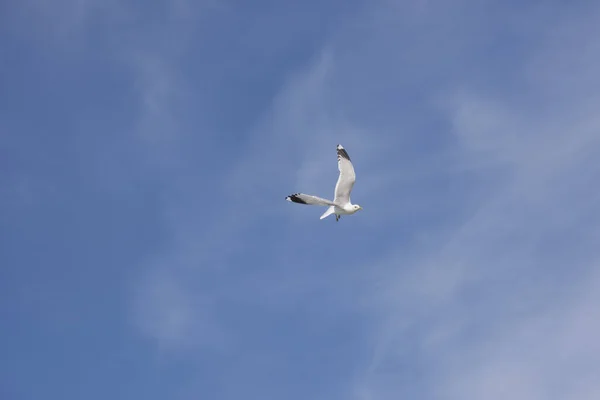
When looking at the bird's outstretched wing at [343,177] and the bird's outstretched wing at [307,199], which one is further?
the bird's outstretched wing at [343,177]

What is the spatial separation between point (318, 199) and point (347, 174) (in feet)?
16.5

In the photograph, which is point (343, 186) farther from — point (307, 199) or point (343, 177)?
point (307, 199)

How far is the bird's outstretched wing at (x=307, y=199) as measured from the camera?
12538cm

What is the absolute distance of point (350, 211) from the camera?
132 metres

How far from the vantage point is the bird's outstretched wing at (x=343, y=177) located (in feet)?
430

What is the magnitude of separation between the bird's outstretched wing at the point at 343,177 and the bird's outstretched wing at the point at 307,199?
218 centimetres

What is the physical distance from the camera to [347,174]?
13112 cm

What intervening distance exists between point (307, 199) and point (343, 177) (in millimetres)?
5911

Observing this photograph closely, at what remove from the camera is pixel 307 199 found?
126 metres

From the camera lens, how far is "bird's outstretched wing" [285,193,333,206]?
125m

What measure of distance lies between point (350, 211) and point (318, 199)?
510 centimetres

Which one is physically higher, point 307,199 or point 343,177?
point 343,177

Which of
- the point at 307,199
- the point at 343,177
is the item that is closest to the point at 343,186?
the point at 343,177

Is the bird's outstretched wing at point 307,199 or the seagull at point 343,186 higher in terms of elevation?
the seagull at point 343,186
